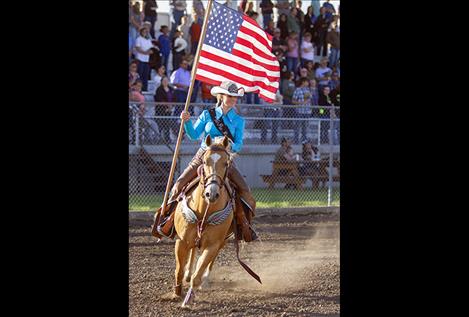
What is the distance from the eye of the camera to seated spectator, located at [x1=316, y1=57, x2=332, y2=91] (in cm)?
2217

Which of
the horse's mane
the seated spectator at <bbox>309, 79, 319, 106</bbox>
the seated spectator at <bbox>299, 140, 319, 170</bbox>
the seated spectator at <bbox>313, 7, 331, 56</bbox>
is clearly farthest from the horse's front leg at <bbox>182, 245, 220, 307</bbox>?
the seated spectator at <bbox>313, 7, 331, 56</bbox>

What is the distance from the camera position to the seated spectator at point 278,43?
22.1 metres

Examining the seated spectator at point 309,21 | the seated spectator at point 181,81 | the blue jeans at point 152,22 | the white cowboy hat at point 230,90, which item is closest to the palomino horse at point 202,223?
the white cowboy hat at point 230,90

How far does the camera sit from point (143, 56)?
755 inches

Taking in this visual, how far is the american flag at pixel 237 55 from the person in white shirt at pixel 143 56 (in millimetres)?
8583

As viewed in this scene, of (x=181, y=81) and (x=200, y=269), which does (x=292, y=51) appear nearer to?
(x=181, y=81)

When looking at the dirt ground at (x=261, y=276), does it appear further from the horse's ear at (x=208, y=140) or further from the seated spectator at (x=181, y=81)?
the seated spectator at (x=181, y=81)

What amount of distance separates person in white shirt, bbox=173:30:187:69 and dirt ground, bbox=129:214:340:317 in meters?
5.15

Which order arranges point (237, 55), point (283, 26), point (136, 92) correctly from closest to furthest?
point (237, 55)
point (136, 92)
point (283, 26)

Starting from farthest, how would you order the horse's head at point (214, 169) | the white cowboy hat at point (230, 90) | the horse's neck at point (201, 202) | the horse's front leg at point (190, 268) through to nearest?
the horse's front leg at point (190, 268) < the white cowboy hat at point (230, 90) < the horse's neck at point (201, 202) < the horse's head at point (214, 169)

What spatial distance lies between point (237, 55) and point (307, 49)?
12537 millimetres

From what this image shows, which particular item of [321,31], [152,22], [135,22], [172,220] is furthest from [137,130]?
[321,31]

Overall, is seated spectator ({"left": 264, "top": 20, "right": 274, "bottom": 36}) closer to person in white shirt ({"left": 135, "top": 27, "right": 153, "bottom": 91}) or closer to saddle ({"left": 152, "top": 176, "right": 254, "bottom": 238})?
person in white shirt ({"left": 135, "top": 27, "right": 153, "bottom": 91})
